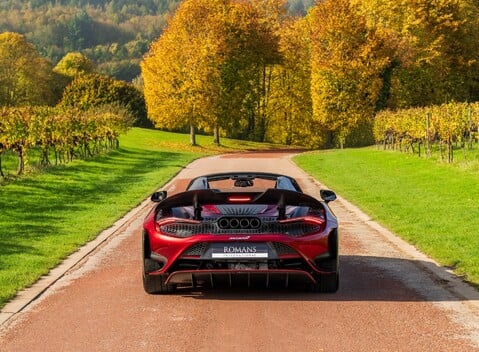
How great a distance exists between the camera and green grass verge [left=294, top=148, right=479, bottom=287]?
36.2 ft

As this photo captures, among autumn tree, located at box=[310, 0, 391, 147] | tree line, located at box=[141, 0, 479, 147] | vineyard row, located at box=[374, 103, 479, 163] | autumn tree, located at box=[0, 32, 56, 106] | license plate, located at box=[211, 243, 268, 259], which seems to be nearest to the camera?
license plate, located at box=[211, 243, 268, 259]

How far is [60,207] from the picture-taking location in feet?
58.2

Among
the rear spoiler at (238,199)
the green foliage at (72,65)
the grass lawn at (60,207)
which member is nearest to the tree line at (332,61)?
the grass lawn at (60,207)

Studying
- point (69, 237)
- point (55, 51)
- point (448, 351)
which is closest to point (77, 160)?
point (69, 237)

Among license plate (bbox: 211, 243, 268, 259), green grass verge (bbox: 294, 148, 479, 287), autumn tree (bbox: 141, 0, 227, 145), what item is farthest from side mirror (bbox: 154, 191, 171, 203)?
autumn tree (bbox: 141, 0, 227, 145)

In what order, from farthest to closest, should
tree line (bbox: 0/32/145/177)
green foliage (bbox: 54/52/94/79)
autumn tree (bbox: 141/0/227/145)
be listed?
1. green foliage (bbox: 54/52/94/79)
2. autumn tree (bbox: 141/0/227/145)
3. tree line (bbox: 0/32/145/177)

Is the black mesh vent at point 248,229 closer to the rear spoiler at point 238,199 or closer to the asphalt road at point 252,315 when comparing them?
the rear spoiler at point 238,199

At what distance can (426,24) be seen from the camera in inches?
2333

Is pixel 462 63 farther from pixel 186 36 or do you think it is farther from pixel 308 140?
pixel 186 36

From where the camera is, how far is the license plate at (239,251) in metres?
7.31

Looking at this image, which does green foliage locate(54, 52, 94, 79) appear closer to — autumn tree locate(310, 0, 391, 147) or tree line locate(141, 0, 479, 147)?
tree line locate(141, 0, 479, 147)

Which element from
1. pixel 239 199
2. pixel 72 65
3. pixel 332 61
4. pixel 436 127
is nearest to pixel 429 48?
pixel 332 61

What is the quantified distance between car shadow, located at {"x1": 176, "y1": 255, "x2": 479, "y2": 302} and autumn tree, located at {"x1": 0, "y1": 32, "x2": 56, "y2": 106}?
2847 inches

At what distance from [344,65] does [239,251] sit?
166ft
